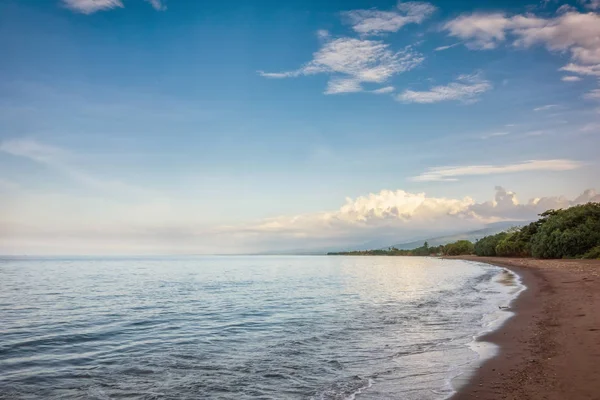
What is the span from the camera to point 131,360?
1498 cm

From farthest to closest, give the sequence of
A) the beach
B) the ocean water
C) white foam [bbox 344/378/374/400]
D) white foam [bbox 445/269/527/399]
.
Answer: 1. the ocean water
2. white foam [bbox 445/269/527/399]
3. white foam [bbox 344/378/374/400]
4. the beach

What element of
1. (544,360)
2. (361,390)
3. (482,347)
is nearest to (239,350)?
(361,390)

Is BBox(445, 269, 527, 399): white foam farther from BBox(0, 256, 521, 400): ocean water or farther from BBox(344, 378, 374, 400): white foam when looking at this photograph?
BBox(344, 378, 374, 400): white foam

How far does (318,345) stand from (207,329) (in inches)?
270

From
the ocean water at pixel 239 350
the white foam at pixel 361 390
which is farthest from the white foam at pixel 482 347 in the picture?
the white foam at pixel 361 390

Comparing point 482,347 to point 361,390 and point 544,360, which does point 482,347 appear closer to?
point 544,360

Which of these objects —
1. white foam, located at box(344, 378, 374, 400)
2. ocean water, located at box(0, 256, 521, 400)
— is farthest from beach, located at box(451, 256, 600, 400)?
white foam, located at box(344, 378, 374, 400)

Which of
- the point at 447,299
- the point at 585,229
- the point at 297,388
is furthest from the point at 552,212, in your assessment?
the point at 297,388

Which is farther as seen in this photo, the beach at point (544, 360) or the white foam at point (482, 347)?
the white foam at point (482, 347)

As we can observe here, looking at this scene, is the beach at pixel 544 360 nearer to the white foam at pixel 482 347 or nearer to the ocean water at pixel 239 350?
the white foam at pixel 482 347

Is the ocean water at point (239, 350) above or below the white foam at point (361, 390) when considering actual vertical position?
below

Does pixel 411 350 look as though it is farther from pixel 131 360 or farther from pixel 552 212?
pixel 552 212

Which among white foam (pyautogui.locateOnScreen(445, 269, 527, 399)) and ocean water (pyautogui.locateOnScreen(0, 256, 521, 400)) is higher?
white foam (pyautogui.locateOnScreen(445, 269, 527, 399))

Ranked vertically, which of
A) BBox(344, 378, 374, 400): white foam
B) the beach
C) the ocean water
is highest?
the beach
